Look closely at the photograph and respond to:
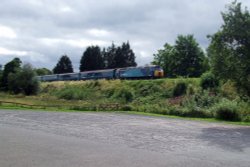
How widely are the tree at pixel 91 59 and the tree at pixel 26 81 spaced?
4330 cm

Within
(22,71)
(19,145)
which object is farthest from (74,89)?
(19,145)

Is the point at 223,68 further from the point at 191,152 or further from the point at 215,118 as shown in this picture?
the point at 191,152

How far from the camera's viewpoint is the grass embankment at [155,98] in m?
38.7

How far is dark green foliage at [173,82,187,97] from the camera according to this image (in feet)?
181

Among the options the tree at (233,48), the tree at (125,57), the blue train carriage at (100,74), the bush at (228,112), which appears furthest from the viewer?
the tree at (125,57)

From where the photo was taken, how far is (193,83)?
5631 cm

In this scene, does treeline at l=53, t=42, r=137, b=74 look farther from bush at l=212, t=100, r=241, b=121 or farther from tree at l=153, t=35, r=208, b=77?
bush at l=212, t=100, r=241, b=121

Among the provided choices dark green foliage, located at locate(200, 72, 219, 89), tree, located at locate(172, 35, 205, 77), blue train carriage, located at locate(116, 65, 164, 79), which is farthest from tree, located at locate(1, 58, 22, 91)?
dark green foliage, located at locate(200, 72, 219, 89)

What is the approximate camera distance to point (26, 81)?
254 feet

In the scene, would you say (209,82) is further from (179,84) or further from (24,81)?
(24,81)

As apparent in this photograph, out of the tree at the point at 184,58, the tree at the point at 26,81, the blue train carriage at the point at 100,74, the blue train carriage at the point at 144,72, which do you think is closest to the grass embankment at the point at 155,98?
the tree at the point at 26,81

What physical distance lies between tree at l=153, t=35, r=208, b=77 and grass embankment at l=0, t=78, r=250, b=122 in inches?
1351

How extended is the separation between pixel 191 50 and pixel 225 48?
7788 centimetres

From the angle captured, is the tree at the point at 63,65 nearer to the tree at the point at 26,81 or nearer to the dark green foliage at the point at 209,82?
the tree at the point at 26,81
